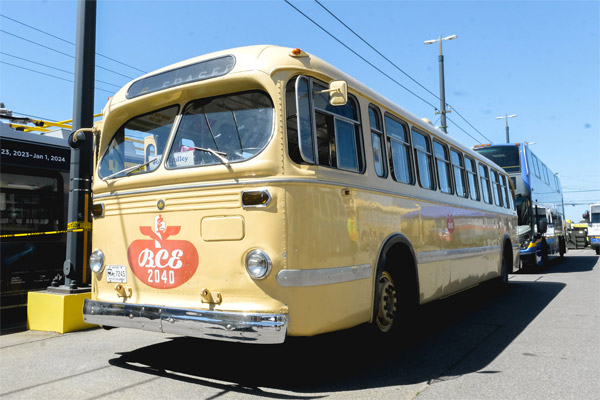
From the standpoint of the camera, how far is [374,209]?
16.2 ft

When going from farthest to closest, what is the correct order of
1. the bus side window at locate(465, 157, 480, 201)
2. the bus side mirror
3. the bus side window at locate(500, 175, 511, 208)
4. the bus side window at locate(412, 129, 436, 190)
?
the bus side window at locate(500, 175, 511, 208), the bus side window at locate(465, 157, 480, 201), the bus side window at locate(412, 129, 436, 190), the bus side mirror

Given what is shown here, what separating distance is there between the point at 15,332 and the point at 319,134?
5.23 metres

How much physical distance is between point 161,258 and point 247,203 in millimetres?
1039

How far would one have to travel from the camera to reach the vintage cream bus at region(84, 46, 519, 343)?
387 cm

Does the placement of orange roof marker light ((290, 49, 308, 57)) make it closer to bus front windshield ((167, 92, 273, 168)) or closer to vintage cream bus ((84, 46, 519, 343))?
vintage cream bus ((84, 46, 519, 343))

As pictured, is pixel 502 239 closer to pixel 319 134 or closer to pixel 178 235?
pixel 319 134

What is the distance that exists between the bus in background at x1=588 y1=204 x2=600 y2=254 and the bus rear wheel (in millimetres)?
28365

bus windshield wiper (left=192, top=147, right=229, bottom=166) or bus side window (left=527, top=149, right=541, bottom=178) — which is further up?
bus side window (left=527, top=149, right=541, bottom=178)

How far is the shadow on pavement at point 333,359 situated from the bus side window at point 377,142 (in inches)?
67.5

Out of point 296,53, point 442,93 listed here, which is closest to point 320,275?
point 296,53

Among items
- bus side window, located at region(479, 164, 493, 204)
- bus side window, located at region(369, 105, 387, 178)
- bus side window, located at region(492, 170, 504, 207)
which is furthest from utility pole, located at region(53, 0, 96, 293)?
bus side window, located at region(492, 170, 504, 207)

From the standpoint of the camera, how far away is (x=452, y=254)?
283 inches

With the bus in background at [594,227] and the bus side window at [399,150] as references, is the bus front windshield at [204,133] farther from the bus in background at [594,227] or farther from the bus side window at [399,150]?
the bus in background at [594,227]

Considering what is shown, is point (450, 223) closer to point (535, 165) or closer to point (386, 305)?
point (386, 305)
